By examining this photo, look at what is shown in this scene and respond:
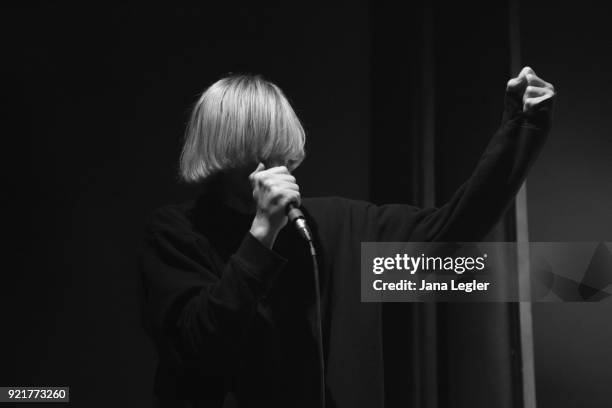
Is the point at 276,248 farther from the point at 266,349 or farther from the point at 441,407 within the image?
the point at 441,407

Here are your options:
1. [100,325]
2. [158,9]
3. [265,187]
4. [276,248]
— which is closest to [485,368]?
[276,248]

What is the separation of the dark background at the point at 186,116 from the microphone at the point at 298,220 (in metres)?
0.54

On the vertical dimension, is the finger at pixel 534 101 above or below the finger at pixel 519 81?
below

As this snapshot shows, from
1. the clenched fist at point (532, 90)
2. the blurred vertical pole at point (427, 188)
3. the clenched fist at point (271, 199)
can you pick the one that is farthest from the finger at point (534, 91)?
the blurred vertical pole at point (427, 188)

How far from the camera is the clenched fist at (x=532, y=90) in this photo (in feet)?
2.65

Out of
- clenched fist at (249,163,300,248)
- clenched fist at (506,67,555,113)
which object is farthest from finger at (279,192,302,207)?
clenched fist at (506,67,555,113)

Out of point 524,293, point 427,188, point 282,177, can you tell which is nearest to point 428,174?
point 427,188

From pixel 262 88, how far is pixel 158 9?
0.64 metres

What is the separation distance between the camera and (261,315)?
858mm

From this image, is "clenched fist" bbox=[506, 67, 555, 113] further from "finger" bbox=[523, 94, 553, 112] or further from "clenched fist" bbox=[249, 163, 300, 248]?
"clenched fist" bbox=[249, 163, 300, 248]

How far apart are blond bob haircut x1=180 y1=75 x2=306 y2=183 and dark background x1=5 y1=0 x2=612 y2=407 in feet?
1.22

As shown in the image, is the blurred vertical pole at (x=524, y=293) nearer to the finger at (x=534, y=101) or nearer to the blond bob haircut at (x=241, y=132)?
the finger at (x=534, y=101)

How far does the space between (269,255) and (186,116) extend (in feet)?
2.55

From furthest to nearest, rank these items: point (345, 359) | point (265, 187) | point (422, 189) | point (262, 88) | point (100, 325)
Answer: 1. point (100, 325)
2. point (422, 189)
3. point (262, 88)
4. point (345, 359)
5. point (265, 187)
